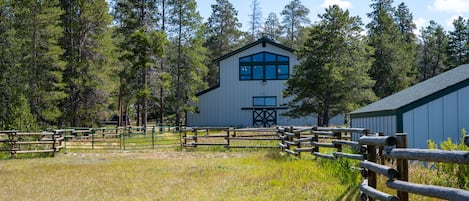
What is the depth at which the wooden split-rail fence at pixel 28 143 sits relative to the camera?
1889 centimetres

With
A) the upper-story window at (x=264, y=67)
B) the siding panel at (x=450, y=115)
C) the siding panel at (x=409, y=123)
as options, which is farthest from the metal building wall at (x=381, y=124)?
the upper-story window at (x=264, y=67)

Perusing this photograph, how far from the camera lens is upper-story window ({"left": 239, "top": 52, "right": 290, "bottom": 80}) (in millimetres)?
39906

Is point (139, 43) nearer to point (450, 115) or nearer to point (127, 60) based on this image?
point (127, 60)

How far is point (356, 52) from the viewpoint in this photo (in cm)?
3058

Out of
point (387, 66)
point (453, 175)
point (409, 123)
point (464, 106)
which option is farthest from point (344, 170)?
point (387, 66)

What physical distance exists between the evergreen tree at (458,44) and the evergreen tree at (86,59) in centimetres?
3853

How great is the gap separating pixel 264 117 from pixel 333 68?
12.2 metres

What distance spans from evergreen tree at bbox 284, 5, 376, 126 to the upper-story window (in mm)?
8805

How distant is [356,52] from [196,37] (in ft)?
49.4

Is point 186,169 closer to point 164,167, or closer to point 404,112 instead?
point 164,167

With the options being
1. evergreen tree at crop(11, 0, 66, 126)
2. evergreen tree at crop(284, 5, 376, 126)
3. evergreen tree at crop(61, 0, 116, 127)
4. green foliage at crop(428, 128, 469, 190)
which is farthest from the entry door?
green foliage at crop(428, 128, 469, 190)

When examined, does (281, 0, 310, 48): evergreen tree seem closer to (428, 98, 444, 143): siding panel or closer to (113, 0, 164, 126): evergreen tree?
(113, 0, 164, 126): evergreen tree

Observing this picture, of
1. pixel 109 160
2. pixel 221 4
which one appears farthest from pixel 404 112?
pixel 221 4

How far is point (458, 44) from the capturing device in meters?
52.2
